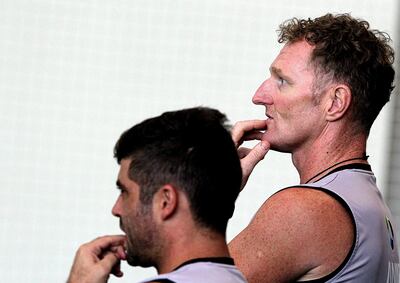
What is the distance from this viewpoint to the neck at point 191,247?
236cm

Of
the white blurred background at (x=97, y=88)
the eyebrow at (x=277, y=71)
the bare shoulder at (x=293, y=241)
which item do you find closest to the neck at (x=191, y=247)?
the bare shoulder at (x=293, y=241)

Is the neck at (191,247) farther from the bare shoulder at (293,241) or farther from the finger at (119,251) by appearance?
the bare shoulder at (293,241)

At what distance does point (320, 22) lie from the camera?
3.29 meters

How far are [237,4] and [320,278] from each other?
338 centimetres

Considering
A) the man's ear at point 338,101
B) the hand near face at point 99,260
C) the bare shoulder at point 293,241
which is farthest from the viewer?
the man's ear at point 338,101

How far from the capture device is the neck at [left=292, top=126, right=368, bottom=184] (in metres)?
3.18

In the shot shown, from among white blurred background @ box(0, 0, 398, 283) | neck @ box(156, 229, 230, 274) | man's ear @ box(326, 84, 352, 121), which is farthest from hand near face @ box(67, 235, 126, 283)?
white blurred background @ box(0, 0, 398, 283)

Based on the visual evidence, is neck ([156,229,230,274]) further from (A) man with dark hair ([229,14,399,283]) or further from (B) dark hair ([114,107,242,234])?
(A) man with dark hair ([229,14,399,283])

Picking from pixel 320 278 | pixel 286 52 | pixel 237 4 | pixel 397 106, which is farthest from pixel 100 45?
pixel 320 278

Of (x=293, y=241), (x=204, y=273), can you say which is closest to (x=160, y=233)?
(x=204, y=273)

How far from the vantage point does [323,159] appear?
3.19 m

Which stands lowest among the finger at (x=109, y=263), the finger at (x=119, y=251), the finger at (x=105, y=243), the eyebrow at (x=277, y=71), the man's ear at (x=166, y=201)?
the finger at (x=109, y=263)

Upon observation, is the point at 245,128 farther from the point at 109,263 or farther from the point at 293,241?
the point at 109,263

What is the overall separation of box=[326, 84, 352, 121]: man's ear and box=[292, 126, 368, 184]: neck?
7cm
